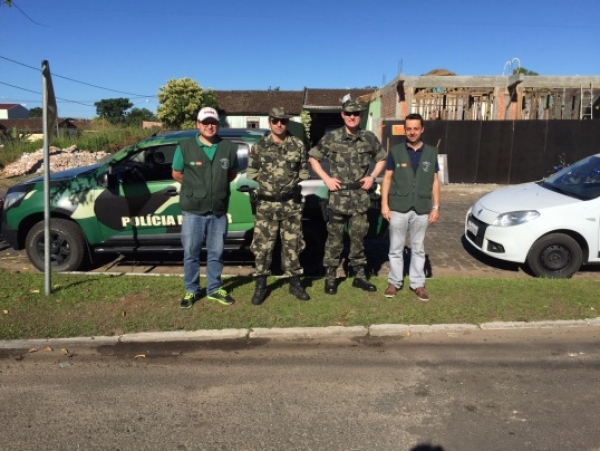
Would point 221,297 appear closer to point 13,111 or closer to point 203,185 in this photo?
point 203,185

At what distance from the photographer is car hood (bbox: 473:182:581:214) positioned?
6.29 metres

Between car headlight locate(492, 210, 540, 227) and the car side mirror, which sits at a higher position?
the car side mirror

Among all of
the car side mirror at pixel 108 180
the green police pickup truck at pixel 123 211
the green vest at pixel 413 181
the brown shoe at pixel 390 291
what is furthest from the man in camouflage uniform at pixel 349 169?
the car side mirror at pixel 108 180

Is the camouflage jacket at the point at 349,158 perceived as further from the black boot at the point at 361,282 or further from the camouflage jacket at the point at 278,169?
the black boot at the point at 361,282

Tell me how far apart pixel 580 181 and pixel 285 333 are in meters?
4.80

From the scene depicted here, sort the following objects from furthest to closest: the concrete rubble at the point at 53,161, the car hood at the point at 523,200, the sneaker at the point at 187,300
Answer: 1. the concrete rubble at the point at 53,161
2. the car hood at the point at 523,200
3. the sneaker at the point at 187,300

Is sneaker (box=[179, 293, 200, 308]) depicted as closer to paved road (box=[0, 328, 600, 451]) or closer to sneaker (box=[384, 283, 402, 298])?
paved road (box=[0, 328, 600, 451])

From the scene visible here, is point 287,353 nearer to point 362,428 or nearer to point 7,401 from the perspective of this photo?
point 362,428

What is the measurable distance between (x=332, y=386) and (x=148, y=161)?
396cm

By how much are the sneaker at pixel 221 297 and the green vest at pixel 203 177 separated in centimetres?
89

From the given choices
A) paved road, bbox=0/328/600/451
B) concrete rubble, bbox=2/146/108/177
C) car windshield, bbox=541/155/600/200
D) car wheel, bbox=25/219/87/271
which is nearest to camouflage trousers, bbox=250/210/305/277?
paved road, bbox=0/328/600/451

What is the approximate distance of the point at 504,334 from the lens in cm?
467

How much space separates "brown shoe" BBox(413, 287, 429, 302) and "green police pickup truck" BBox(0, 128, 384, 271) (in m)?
1.06

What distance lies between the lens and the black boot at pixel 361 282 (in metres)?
5.51
